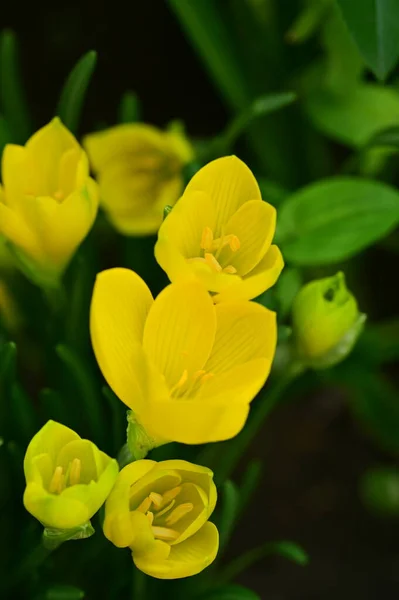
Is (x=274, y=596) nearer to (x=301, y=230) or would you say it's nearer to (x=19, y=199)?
(x=301, y=230)

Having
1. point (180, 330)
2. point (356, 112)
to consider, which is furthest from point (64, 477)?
point (356, 112)

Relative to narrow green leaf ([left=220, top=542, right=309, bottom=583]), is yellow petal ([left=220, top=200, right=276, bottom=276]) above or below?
above

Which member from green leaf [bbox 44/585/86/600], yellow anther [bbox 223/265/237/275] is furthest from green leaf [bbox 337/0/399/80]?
green leaf [bbox 44/585/86/600]

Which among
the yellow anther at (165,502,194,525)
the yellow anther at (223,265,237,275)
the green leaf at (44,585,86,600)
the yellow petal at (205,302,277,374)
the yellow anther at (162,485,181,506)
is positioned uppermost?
the yellow anther at (223,265,237,275)

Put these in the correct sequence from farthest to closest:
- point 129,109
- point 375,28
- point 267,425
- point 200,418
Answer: point 267,425 < point 129,109 < point 375,28 < point 200,418

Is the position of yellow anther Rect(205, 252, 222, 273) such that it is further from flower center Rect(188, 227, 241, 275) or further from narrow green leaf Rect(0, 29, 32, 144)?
narrow green leaf Rect(0, 29, 32, 144)

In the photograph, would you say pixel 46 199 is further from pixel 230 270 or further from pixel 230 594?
pixel 230 594
